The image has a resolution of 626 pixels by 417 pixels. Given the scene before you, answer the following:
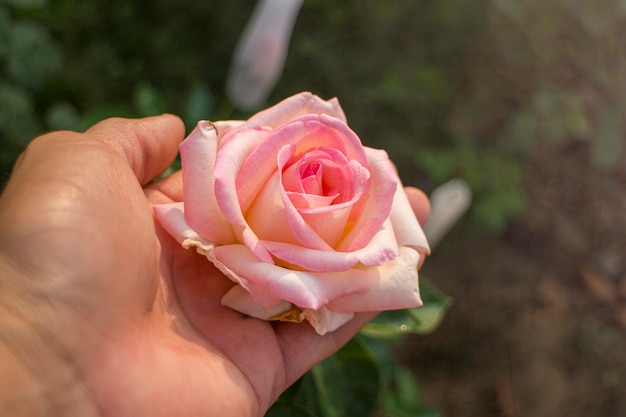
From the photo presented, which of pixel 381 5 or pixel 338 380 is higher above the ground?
pixel 381 5

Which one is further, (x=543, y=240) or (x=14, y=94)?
(x=543, y=240)

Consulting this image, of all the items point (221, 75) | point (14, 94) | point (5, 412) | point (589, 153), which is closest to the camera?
point (5, 412)

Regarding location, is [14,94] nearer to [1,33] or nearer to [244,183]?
[1,33]

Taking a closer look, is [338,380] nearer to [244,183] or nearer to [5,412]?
[244,183]

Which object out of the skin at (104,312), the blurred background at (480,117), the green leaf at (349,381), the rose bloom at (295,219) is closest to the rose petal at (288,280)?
the rose bloom at (295,219)

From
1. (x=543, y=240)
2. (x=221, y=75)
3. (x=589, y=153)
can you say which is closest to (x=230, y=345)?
(x=221, y=75)

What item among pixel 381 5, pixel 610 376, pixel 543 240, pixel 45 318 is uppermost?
pixel 45 318

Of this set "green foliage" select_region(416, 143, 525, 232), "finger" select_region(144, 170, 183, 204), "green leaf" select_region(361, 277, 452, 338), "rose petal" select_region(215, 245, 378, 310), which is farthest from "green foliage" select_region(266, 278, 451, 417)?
"green foliage" select_region(416, 143, 525, 232)

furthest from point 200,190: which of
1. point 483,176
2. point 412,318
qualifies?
point 483,176

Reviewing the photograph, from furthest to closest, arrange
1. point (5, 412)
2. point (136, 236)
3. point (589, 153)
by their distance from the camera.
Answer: point (589, 153) < point (136, 236) < point (5, 412)
